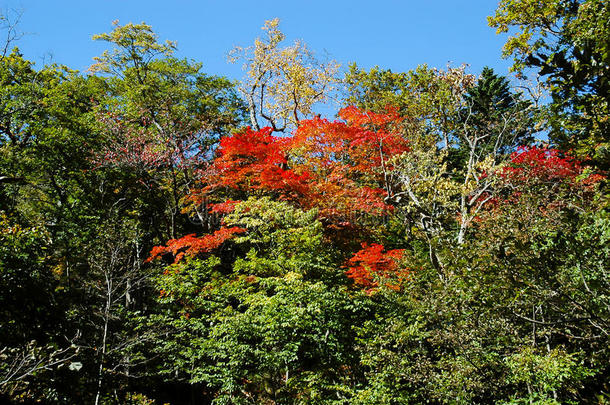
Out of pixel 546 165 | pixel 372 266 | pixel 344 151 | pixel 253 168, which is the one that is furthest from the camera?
pixel 546 165

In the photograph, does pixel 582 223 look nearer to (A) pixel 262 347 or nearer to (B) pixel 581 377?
(B) pixel 581 377

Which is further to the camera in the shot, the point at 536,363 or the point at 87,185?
the point at 87,185

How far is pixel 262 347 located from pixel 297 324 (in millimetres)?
1116

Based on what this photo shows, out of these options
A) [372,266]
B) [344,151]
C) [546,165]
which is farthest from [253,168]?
[546,165]

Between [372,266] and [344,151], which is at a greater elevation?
[344,151]

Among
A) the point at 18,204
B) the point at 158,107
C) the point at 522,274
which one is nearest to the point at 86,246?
the point at 18,204

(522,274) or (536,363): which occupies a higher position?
(522,274)

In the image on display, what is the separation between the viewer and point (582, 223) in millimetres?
4004

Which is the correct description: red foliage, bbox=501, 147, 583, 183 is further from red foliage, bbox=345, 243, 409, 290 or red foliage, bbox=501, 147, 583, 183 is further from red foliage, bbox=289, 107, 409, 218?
red foliage, bbox=345, 243, 409, 290

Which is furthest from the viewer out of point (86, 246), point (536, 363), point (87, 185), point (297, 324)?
point (87, 185)

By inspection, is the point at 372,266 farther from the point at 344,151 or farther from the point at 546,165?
the point at 546,165

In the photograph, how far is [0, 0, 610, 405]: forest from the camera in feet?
16.0

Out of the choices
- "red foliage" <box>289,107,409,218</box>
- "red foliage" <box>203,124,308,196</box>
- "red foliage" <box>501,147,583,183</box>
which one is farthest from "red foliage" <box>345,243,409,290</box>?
"red foliage" <box>501,147,583,183</box>

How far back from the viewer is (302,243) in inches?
460
